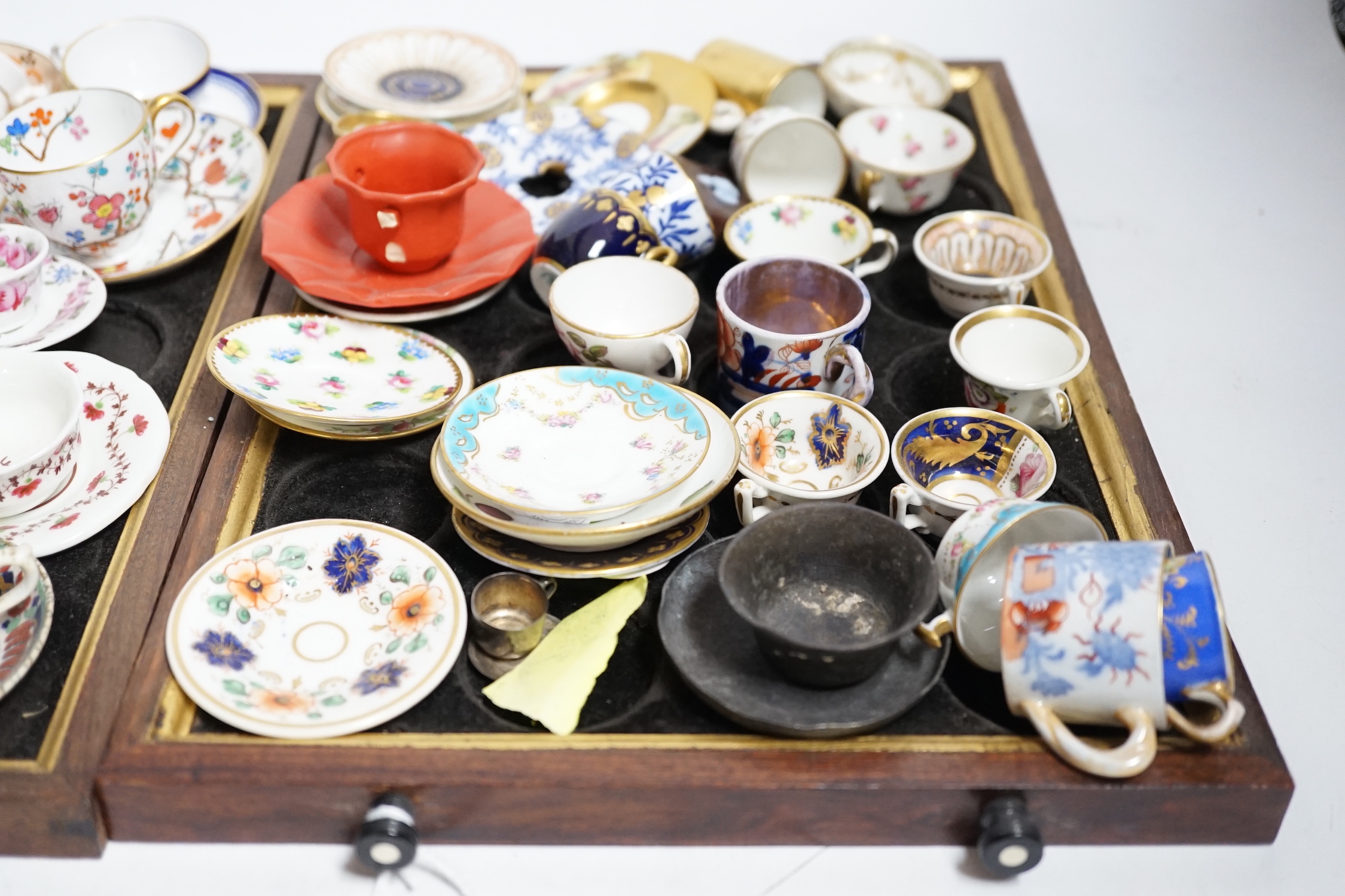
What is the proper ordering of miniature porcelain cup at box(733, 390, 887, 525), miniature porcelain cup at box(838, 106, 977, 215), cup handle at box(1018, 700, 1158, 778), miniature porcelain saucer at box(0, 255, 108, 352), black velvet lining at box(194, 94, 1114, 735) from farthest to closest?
miniature porcelain cup at box(838, 106, 977, 215)
miniature porcelain saucer at box(0, 255, 108, 352)
miniature porcelain cup at box(733, 390, 887, 525)
black velvet lining at box(194, 94, 1114, 735)
cup handle at box(1018, 700, 1158, 778)

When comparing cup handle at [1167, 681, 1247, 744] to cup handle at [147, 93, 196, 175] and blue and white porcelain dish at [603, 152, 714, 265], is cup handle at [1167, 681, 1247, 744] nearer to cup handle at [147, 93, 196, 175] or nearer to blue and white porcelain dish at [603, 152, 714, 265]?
blue and white porcelain dish at [603, 152, 714, 265]

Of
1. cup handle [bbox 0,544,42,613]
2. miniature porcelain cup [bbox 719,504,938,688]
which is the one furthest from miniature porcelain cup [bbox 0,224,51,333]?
miniature porcelain cup [bbox 719,504,938,688]

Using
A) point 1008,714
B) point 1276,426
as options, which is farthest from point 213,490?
point 1276,426

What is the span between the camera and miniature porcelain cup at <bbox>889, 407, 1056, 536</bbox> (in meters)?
1.41

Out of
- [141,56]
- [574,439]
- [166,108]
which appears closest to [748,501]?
[574,439]

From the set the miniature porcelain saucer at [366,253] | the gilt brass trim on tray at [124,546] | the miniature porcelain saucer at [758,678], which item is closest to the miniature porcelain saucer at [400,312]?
the miniature porcelain saucer at [366,253]

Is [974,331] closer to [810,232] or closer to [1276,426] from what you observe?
[810,232]

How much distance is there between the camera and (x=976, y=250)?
70.9 inches

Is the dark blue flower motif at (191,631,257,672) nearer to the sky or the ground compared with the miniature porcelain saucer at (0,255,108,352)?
nearer to the ground

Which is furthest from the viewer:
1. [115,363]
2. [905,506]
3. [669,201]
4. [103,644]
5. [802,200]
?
[802,200]

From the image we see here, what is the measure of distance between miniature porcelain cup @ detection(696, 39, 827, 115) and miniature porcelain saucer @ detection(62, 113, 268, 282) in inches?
28.2

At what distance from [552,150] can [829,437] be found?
2.37ft

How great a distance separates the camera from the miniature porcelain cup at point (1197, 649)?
111 centimetres

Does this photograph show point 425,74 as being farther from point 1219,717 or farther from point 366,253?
point 1219,717
